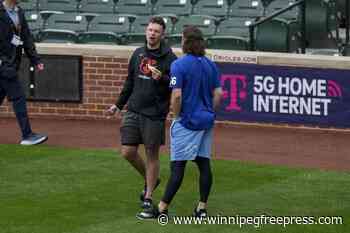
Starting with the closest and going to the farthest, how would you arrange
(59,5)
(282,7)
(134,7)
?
(282,7) → (134,7) → (59,5)

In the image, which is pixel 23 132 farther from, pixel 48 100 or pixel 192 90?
pixel 192 90

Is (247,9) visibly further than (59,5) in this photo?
No

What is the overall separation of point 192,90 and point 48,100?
6742 mm

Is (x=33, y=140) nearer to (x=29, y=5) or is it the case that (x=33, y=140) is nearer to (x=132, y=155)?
(x=132, y=155)

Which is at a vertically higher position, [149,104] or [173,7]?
[173,7]

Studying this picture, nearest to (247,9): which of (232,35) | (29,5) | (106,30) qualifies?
(232,35)

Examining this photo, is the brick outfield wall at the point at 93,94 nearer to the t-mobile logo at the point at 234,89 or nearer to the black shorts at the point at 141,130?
the t-mobile logo at the point at 234,89

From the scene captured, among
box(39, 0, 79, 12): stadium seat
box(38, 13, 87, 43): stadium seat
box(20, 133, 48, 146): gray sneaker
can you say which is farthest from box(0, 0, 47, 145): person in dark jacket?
box(39, 0, 79, 12): stadium seat

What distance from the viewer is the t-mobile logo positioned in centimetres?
1541

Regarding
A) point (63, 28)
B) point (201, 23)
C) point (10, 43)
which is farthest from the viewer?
point (63, 28)

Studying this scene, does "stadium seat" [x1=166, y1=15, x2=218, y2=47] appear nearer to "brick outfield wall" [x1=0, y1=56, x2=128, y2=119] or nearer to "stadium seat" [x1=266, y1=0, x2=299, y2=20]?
"stadium seat" [x1=266, y1=0, x2=299, y2=20]

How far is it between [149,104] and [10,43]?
12.7 ft

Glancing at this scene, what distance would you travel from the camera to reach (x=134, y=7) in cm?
1970

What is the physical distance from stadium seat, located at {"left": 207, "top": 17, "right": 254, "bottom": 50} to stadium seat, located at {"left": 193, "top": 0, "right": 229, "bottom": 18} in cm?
63
